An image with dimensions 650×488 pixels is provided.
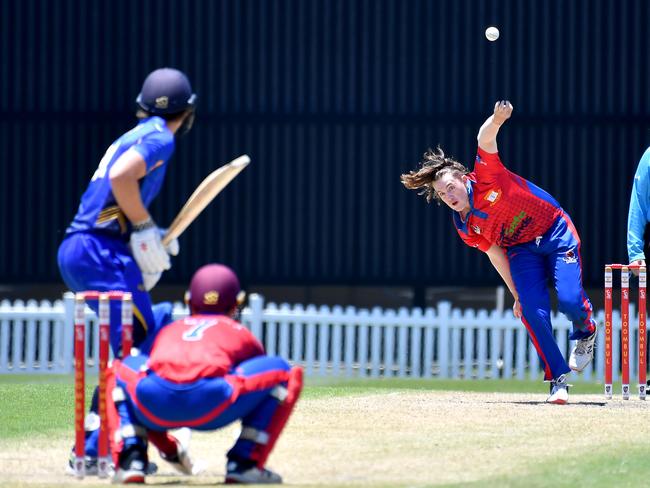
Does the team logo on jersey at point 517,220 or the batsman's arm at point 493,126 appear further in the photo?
the team logo on jersey at point 517,220

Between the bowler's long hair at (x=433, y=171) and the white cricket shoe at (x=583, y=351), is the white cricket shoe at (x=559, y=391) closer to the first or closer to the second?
the white cricket shoe at (x=583, y=351)

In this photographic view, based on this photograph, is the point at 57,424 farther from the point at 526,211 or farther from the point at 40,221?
the point at 40,221

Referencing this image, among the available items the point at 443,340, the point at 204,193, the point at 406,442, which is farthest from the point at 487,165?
the point at 443,340

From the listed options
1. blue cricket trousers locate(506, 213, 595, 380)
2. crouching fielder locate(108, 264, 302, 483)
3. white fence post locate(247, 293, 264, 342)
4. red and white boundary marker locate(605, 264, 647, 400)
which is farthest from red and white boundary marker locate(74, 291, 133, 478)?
white fence post locate(247, 293, 264, 342)

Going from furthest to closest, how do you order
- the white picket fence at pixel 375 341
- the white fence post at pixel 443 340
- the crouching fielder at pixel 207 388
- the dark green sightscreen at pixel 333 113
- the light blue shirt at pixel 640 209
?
the dark green sightscreen at pixel 333 113
the white fence post at pixel 443 340
the white picket fence at pixel 375 341
the light blue shirt at pixel 640 209
the crouching fielder at pixel 207 388

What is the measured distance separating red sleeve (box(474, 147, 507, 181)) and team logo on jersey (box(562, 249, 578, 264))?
0.69 meters

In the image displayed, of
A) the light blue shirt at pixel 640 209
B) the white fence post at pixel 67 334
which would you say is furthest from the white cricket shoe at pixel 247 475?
the white fence post at pixel 67 334

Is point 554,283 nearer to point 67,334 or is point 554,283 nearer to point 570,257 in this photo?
→ point 570,257

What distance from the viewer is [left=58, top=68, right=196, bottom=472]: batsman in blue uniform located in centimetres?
673

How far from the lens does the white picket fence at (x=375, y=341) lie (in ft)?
51.4

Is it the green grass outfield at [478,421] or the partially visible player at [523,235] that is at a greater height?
the partially visible player at [523,235]

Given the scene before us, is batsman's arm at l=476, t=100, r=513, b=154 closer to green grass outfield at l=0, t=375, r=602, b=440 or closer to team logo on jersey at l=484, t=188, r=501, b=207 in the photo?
team logo on jersey at l=484, t=188, r=501, b=207

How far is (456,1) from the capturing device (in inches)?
692

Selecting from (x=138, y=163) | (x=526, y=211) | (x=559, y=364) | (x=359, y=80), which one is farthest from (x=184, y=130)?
(x=359, y=80)
